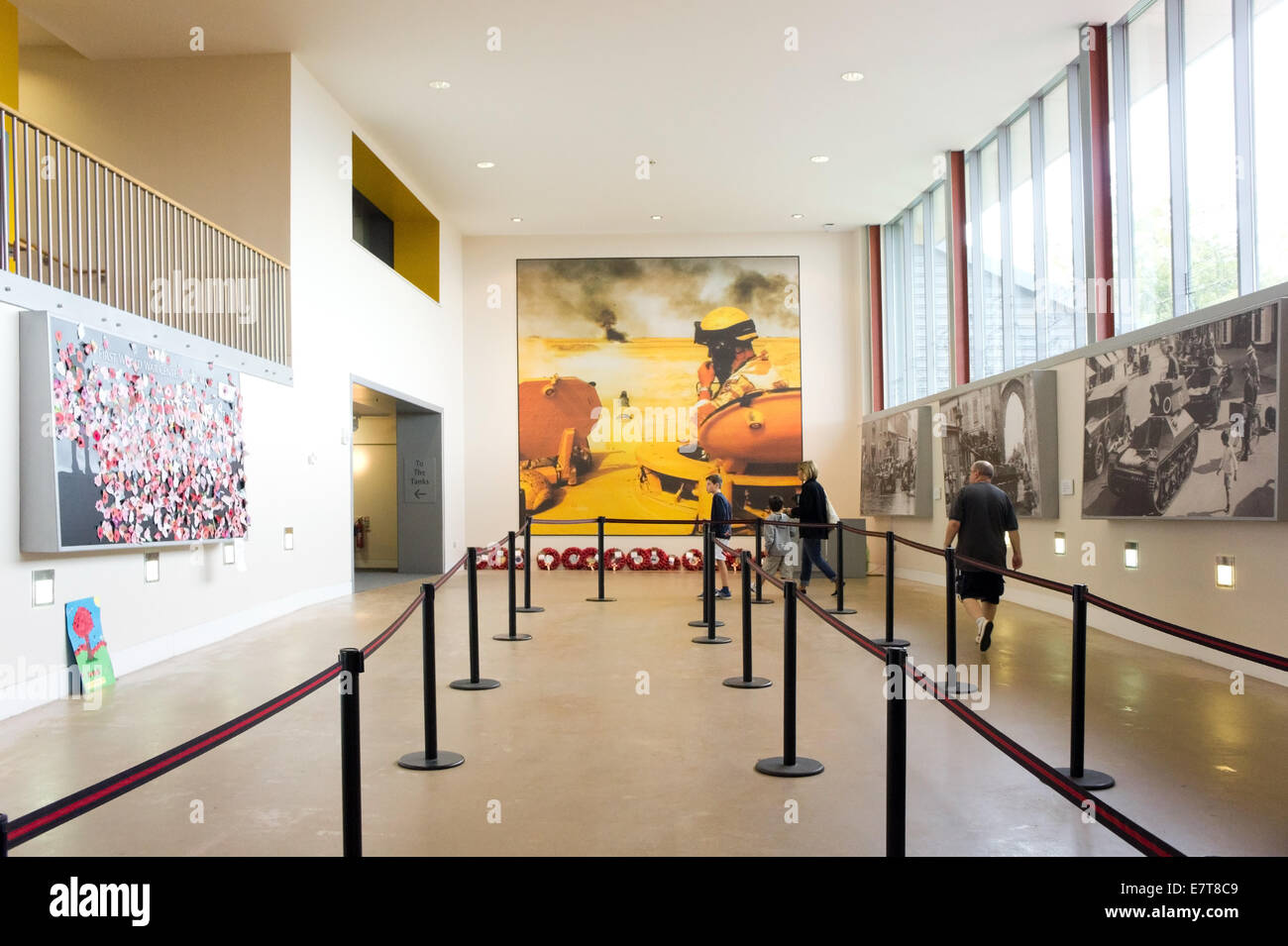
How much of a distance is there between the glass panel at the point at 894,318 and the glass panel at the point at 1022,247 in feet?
16.6

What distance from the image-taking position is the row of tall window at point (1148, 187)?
849 centimetres

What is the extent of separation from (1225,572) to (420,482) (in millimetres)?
14156

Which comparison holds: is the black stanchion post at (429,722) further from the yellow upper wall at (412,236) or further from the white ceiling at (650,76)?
the yellow upper wall at (412,236)

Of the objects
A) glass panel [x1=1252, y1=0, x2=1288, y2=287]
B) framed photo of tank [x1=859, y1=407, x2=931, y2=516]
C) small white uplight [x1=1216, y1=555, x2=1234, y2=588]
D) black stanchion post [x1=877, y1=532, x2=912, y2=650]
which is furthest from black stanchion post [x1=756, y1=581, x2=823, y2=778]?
framed photo of tank [x1=859, y1=407, x2=931, y2=516]

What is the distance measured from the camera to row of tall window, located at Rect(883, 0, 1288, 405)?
8492mm

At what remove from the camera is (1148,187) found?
34.1 ft

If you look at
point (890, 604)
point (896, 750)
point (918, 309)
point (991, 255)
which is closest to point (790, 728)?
point (896, 750)

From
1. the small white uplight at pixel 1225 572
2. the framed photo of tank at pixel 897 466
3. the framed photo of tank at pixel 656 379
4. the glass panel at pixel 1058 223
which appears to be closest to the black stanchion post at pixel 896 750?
the small white uplight at pixel 1225 572

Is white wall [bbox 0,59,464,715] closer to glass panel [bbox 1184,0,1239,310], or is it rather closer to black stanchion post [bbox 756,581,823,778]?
black stanchion post [bbox 756,581,823,778]

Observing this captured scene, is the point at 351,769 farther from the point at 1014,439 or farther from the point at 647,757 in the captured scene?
the point at 1014,439

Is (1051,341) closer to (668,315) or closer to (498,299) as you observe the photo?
(668,315)

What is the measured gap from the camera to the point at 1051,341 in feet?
41.0
